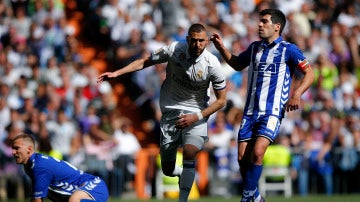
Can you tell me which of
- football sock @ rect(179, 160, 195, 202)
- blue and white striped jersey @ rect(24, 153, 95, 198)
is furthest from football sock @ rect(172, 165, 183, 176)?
blue and white striped jersey @ rect(24, 153, 95, 198)

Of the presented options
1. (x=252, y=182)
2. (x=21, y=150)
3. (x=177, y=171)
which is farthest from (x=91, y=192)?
(x=177, y=171)

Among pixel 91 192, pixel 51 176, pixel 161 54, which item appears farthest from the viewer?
pixel 161 54

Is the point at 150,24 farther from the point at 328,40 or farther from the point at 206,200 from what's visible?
the point at 206,200

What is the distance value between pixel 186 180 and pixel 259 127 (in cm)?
116

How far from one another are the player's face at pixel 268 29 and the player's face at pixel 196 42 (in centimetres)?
72

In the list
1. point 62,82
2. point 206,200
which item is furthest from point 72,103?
point 206,200

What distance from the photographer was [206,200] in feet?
60.1

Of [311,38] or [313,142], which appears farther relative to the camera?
[311,38]

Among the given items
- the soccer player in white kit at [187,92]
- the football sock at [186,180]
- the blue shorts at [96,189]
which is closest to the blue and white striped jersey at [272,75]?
the soccer player in white kit at [187,92]

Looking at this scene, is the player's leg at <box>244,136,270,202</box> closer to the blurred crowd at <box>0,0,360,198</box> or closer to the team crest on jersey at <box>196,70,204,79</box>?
the team crest on jersey at <box>196,70,204,79</box>

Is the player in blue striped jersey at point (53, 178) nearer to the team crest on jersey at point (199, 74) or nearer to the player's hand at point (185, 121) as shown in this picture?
the player's hand at point (185, 121)

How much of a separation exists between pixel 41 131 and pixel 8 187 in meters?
1.33

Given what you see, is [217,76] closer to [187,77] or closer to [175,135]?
[187,77]

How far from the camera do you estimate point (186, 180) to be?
12781 millimetres
